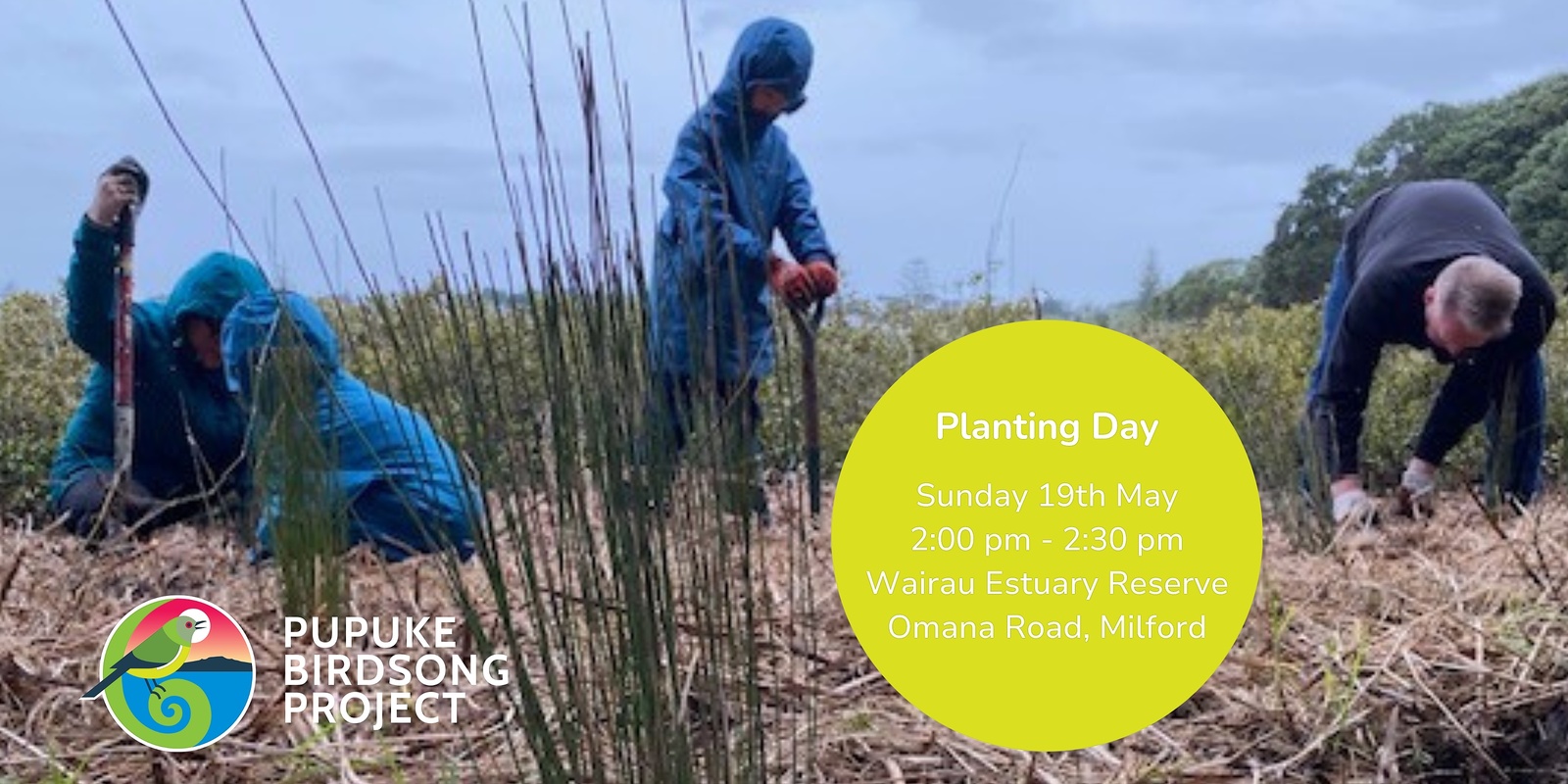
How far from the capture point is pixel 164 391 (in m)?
4.38

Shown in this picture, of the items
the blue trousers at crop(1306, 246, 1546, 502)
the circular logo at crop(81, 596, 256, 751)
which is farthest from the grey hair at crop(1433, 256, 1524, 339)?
the circular logo at crop(81, 596, 256, 751)

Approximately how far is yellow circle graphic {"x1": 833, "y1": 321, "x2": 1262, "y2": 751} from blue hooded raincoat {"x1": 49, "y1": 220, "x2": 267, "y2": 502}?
2.39m

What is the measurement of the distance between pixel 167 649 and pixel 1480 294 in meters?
3.14

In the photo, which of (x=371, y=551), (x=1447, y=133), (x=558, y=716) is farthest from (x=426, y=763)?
(x=1447, y=133)

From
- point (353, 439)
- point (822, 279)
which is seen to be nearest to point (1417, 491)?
point (822, 279)

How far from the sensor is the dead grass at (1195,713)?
7.59 feet

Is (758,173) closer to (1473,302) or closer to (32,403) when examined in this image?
(1473,302)

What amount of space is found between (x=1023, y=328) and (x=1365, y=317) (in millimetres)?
2871

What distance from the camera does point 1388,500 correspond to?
15.6 ft

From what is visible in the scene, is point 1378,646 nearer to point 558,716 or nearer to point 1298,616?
point 1298,616

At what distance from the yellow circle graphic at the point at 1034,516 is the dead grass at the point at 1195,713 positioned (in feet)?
0.55

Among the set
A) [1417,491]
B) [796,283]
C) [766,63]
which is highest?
[766,63]

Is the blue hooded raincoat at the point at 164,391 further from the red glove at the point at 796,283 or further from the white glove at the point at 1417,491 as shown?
the white glove at the point at 1417,491

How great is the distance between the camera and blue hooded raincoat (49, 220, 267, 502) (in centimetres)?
405
